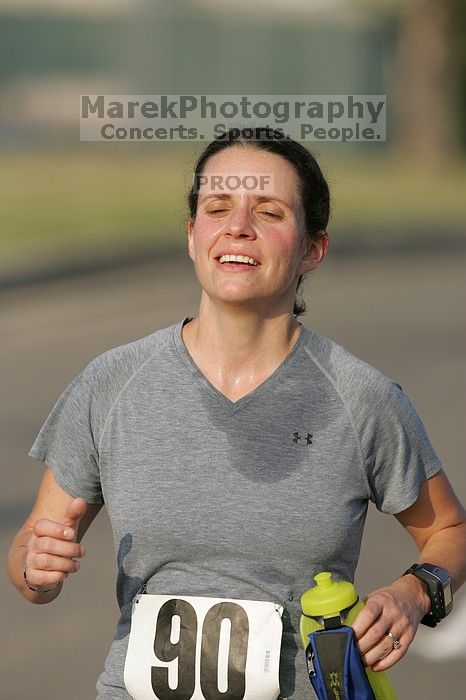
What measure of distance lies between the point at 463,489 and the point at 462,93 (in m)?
26.8

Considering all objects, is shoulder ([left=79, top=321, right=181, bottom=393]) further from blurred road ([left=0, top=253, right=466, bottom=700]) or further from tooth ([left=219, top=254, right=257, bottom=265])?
blurred road ([left=0, top=253, right=466, bottom=700])

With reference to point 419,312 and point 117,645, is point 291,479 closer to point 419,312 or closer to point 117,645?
point 117,645

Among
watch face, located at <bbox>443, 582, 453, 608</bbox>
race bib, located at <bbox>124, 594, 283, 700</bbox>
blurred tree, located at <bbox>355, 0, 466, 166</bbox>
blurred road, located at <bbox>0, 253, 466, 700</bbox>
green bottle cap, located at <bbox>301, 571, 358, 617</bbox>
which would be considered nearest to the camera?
green bottle cap, located at <bbox>301, 571, 358, 617</bbox>

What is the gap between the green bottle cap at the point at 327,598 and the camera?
3.13 m

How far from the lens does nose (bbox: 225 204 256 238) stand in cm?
342

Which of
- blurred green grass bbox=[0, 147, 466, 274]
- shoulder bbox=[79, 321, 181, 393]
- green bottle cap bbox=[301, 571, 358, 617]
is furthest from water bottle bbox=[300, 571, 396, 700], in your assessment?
blurred green grass bbox=[0, 147, 466, 274]

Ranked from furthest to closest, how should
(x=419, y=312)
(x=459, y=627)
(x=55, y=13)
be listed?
(x=55, y=13), (x=419, y=312), (x=459, y=627)

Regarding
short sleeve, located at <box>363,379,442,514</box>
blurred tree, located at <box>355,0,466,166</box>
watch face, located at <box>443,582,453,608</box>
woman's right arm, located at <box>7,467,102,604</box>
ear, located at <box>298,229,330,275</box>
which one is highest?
blurred tree, located at <box>355,0,466,166</box>

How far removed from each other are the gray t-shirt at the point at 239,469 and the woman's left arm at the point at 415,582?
0.10m

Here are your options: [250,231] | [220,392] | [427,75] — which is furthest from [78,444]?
[427,75]

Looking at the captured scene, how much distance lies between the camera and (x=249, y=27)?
1256 inches

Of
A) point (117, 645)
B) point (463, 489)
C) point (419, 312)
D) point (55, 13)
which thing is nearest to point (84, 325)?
point (419, 312)

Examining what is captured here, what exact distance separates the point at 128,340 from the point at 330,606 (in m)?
10.9

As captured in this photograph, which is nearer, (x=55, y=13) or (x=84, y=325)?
(x=84, y=325)
